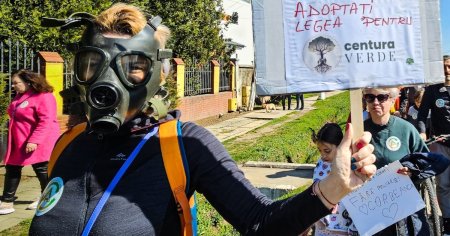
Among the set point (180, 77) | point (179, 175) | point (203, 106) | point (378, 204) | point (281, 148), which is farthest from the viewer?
point (203, 106)

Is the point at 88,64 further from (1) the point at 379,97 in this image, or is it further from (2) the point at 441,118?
(2) the point at 441,118

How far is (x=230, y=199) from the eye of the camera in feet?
5.32

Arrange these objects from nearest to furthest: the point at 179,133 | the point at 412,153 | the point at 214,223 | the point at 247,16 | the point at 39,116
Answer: the point at 179,133 → the point at 412,153 → the point at 214,223 → the point at 39,116 → the point at 247,16

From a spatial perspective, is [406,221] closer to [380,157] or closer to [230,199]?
[380,157]

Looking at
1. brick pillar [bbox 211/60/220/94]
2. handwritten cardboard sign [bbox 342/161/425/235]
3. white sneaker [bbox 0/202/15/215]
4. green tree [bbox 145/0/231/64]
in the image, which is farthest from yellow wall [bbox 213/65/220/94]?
handwritten cardboard sign [bbox 342/161/425/235]

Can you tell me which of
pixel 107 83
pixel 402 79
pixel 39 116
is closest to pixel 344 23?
pixel 402 79

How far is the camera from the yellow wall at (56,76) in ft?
30.5

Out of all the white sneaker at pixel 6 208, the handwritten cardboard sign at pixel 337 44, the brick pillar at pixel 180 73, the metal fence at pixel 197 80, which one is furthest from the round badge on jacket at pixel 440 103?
the metal fence at pixel 197 80

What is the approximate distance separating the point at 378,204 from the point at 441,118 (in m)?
2.81

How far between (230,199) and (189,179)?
16 centimetres

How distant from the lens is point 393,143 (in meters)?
3.46

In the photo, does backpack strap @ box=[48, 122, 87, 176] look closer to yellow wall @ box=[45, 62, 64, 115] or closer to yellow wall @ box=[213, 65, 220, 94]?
yellow wall @ box=[45, 62, 64, 115]

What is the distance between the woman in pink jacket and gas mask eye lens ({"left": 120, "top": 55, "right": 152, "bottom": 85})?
4.25 meters

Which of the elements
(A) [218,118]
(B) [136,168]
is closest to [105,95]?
(B) [136,168]
